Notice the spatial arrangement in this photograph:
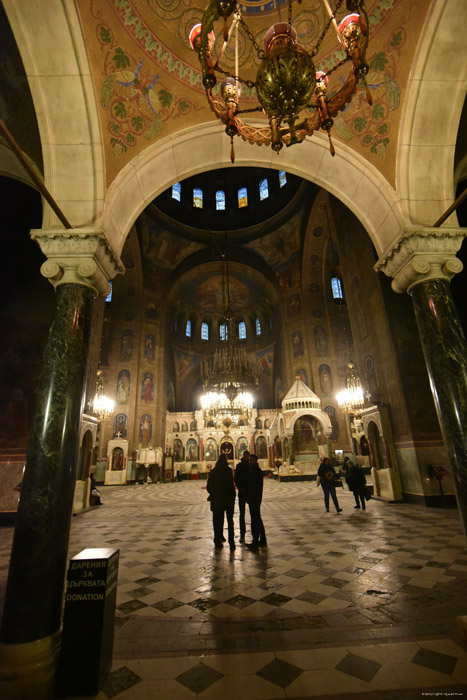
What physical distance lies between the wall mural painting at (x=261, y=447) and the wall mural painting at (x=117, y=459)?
9.77 meters

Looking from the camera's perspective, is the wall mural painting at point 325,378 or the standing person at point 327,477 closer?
the standing person at point 327,477

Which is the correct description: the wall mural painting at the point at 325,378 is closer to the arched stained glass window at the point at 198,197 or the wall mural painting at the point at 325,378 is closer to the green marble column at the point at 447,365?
the arched stained glass window at the point at 198,197

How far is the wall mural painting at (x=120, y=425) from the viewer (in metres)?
19.5

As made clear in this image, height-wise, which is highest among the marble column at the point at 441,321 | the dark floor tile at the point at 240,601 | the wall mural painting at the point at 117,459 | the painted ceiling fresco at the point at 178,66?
the painted ceiling fresco at the point at 178,66

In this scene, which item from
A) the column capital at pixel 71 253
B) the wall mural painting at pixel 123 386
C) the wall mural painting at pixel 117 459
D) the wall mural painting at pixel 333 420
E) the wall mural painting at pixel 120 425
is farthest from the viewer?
the wall mural painting at pixel 123 386

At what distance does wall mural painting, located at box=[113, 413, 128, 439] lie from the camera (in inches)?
768

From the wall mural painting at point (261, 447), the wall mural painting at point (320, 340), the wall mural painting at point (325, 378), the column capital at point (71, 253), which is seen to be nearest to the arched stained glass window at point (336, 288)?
the wall mural painting at point (320, 340)

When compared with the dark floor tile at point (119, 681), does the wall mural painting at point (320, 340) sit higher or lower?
higher

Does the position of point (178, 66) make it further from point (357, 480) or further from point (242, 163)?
point (357, 480)

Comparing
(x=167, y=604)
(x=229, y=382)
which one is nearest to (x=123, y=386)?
(x=229, y=382)

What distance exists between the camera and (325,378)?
65.2ft

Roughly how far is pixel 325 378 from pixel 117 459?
1320cm

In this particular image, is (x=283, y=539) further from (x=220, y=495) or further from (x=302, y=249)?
(x=302, y=249)

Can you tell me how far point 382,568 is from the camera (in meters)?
3.97
